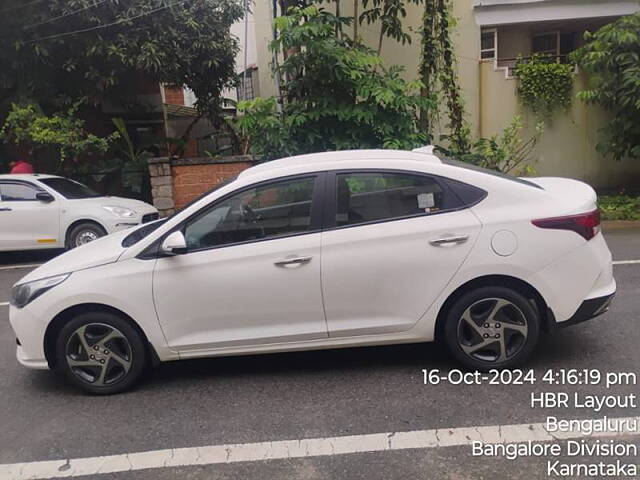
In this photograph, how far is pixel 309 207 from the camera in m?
3.97

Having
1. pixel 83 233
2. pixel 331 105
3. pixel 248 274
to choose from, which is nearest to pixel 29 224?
A: pixel 83 233

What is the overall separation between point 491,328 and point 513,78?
9.86 meters

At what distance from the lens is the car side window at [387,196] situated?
3975 mm

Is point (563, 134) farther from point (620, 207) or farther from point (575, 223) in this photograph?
point (575, 223)

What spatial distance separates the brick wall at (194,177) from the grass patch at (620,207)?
23.3 ft

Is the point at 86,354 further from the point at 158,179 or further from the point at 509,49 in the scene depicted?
the point at 509,49

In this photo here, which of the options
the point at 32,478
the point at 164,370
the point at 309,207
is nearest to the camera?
the point at 32,478

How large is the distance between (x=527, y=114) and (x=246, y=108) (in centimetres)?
670

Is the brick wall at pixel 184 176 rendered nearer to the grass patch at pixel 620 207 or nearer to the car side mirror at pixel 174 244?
the grass patch at pixel 620 207

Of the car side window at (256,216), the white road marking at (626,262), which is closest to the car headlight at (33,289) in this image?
the car side window at (256,216)

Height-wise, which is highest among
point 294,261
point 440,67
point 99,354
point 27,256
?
point 440,67

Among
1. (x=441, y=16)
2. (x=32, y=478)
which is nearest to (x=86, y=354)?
(x=32, y=478)

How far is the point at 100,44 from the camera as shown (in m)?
11.5

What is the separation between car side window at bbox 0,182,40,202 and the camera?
9211 mm
